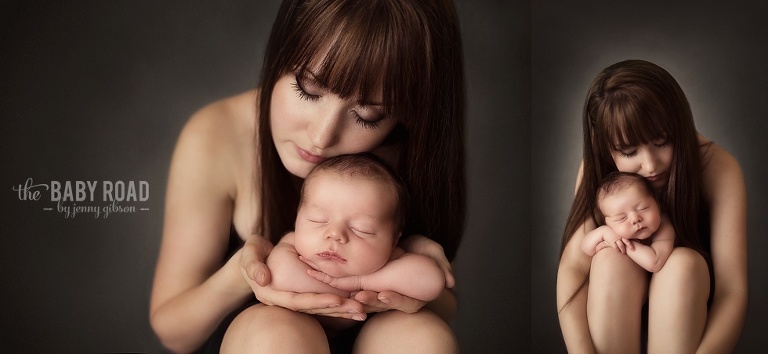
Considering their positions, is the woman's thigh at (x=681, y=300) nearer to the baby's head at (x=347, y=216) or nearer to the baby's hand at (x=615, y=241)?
the baby's hand at (x=615, y=241)

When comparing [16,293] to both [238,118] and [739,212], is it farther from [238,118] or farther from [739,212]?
[739,212]

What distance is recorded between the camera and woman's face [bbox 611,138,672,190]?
4.85 feet

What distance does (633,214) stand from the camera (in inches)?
57.9

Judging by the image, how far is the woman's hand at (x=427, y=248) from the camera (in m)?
1.45

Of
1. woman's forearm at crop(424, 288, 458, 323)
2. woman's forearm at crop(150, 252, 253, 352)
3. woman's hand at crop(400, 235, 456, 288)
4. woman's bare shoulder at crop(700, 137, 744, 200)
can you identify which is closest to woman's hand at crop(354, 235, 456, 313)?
woman's hand at crop(400, 235, 456, 288)

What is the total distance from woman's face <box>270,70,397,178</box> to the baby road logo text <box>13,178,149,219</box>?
277 mm

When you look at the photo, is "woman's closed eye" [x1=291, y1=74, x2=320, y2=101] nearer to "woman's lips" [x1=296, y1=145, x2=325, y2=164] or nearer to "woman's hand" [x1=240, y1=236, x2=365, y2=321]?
"woman's lips" [x1=296, y1=145, x2=325, y2=164]

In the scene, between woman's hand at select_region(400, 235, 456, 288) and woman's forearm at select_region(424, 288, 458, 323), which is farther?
woman's forearm at select_region(424, 288, 458, 323)

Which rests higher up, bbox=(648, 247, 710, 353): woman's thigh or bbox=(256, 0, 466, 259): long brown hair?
bbox=(256, 0, 466, 259): long brown hair

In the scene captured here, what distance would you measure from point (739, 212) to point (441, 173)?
0.58 meters

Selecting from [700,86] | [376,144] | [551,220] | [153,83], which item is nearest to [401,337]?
[376,144]

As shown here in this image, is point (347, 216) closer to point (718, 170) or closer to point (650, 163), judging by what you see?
point (650, 163)

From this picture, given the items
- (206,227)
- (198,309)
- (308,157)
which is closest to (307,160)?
(308,157)

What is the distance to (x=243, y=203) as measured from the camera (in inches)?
59.4
